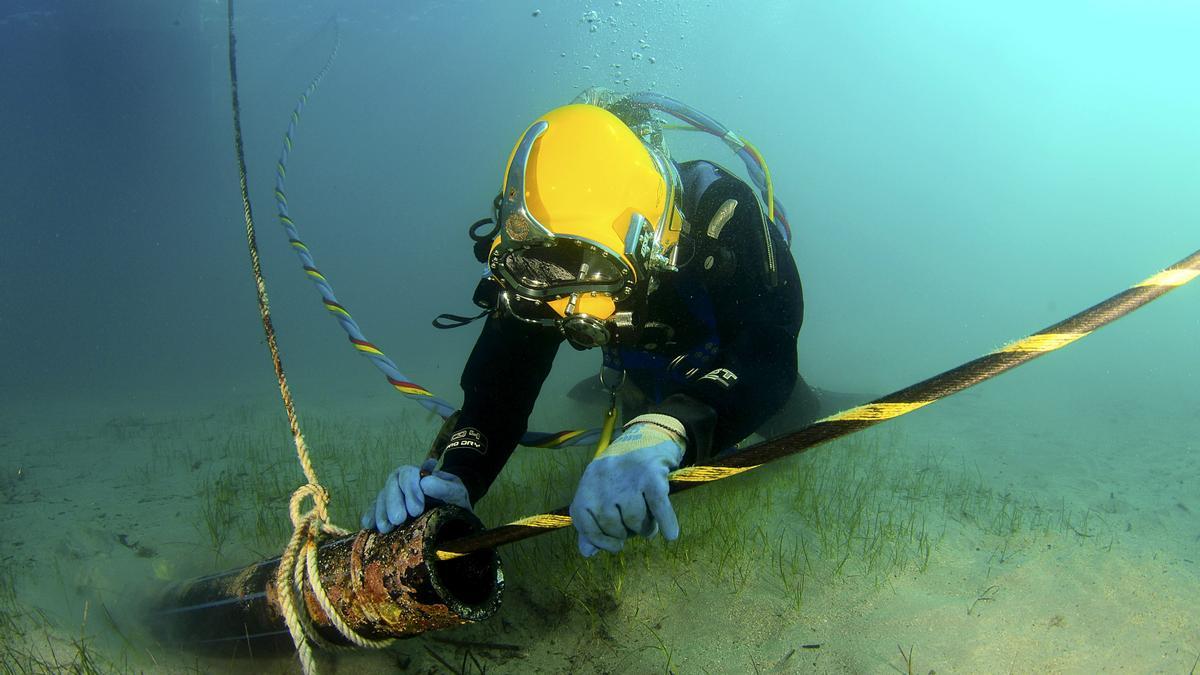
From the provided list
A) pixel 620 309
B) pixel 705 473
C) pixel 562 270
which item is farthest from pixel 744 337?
pixel 705 473

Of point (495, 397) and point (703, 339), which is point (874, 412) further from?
point (495, 397)

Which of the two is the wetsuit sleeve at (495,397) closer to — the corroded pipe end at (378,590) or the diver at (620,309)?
the diver at (620,309)

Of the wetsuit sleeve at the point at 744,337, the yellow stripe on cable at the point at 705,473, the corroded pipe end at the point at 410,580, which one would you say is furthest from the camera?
the wetsuit sleeve at the point at 744,337

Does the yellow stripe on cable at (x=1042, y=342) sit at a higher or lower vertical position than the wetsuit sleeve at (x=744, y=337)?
higher

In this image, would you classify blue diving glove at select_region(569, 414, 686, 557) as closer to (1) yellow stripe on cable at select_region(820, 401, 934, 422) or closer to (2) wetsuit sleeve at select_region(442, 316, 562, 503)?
(1) yellow stripe on cable at select_region(820, 401, 934, 422)

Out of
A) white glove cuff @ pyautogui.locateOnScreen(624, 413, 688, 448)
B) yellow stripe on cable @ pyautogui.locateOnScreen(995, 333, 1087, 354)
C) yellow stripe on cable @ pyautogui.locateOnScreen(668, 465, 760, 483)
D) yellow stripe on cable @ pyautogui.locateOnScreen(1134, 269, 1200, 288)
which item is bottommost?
white glove cuff @ pyautogui.locateOnScreen(624, 413, 688, 448)

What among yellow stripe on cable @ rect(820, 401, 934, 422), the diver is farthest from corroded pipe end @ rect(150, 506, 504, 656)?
yellow stripe on cable @ rect(820, 401, 934, 422)

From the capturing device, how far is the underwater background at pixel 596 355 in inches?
A: 96.3

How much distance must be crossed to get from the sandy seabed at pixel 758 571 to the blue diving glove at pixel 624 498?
2.95 ft

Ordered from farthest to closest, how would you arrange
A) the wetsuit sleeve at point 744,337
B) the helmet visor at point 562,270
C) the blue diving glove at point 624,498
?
the helmet visor at point 562,270 → the wetsuit sleeve at point 744,337 → the blue diving glove at point 624,498

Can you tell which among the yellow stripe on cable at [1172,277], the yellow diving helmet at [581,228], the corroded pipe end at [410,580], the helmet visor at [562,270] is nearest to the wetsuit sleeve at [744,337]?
the yellow diving helmet at [581,228]

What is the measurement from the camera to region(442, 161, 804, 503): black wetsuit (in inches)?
87.5

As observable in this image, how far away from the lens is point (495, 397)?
263 centimetres

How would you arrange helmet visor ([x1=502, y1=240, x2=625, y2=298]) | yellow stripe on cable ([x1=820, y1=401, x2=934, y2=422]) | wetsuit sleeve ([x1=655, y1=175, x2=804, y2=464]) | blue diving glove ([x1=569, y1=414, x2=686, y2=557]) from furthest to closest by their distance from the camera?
helmet visor ([x1=502, y1=240, x2=625, y2=298])
wetsuit sleeve ([x1=655, y1=175, x2=804, y2=464])
blue diving glove ([x1=569, y1=414, x2=686, y2=557])
yellow stripe on cable ([x1=820, y1=401, x2=934, y2=422])
